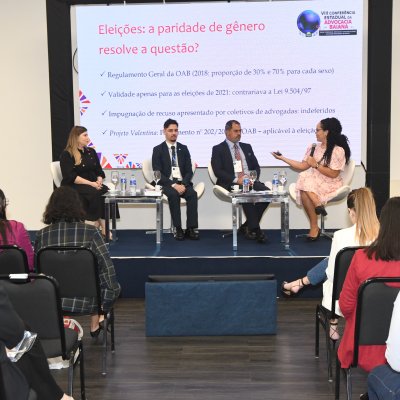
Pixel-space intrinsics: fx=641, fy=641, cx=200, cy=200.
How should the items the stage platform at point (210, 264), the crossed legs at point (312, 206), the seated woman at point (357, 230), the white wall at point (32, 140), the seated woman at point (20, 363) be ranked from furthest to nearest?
the white wall at point (32, 140) → the crossed legs at point (312, 206) → the stage platform at point (210, 264) → the seated woman at point (357, 230) → the seated woman at point (20, 363)

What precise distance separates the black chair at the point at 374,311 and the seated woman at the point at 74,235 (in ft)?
4.96

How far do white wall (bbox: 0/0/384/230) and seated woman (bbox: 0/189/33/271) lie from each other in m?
3.51

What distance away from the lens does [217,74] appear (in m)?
6.95

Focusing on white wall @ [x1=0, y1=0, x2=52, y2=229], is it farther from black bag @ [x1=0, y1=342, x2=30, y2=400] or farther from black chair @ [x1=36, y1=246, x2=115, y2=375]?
black bag @ [x1=0, y1=342, x2=30, y2=400]

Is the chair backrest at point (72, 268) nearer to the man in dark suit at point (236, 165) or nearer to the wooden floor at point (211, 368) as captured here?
the wooden floor at point (211, 368)

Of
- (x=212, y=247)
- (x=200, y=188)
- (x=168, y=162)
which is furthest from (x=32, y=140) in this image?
(x=212, y=247)

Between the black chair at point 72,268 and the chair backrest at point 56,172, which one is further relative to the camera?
the chair backrest at point 56,172

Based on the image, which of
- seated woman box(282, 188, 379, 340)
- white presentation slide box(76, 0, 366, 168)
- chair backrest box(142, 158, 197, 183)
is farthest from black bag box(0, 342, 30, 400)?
Answer: white presentation slide box(76, 0, 366, 168)

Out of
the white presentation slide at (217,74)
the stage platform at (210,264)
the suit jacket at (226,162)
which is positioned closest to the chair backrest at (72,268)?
the stage platform at (210,264)

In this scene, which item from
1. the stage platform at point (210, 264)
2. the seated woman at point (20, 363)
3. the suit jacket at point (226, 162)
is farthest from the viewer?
the suit jacket at point (226, 162)

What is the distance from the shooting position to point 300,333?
428 centimetres

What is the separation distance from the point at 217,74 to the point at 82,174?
1847 millimetres

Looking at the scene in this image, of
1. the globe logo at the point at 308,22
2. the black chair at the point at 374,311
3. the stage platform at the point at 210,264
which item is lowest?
the stage platform at the point at 210,264

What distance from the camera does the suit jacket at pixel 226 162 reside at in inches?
250
